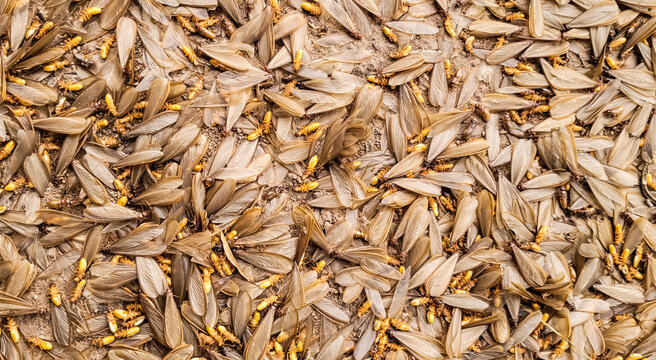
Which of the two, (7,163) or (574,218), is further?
(574,218)

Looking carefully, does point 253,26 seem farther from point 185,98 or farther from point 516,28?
point 516,28

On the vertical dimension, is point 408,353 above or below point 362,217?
below

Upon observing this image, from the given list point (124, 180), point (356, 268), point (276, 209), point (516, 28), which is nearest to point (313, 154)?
point (276, 209)

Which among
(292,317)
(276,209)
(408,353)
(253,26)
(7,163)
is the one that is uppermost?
(253,26)

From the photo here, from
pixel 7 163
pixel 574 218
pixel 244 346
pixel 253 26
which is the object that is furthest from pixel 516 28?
pixel 7 163

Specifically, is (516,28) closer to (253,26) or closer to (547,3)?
(547,3)

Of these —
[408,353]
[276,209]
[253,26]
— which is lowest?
[408,353]
